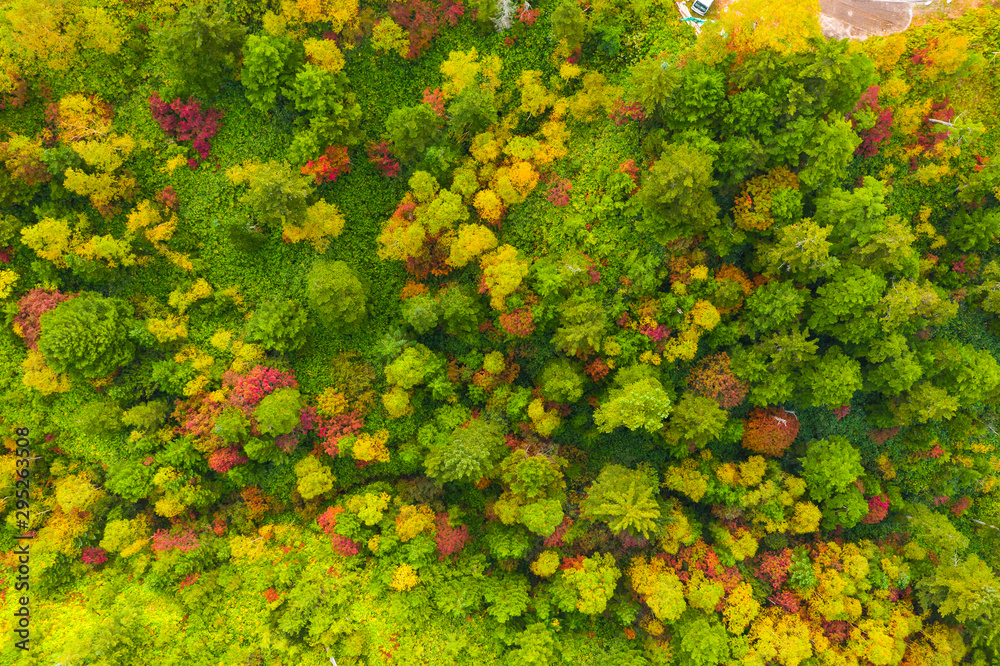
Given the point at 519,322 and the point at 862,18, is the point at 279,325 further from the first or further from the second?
the point at 862,18

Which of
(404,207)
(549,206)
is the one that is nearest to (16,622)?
(404,207)

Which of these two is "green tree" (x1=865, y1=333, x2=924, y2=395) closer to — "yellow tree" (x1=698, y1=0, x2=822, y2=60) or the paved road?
"yellow tree" (x1=698, y1=0, x2=822, y2=60)

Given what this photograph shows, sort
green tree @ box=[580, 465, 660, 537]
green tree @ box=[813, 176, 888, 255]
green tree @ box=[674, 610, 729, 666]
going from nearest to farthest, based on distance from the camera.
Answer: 1. green tree @ box=[813, 176, 888, 255]
2. green tree @ box=[580, 465, 660, 537]
3. green tree @ box=[674, 610, 729, 666]

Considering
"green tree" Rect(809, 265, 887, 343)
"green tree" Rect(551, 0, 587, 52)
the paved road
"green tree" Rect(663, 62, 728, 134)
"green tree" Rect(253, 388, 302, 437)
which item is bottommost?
"green tree" Rect(253, 388, 302, 437)

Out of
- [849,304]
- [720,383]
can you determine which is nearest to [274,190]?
[720,383]

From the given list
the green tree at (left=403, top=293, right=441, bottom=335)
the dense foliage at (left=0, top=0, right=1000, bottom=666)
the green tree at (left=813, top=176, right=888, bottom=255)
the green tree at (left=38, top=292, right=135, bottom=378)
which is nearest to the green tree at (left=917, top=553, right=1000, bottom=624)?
the dense foliage at (left=0, top=0, right=1000, bottom=666)

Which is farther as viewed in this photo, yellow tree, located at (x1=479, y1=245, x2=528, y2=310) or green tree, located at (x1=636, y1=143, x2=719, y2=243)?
yellow tree, located at (x1=479, y1=245, x2=528, y2=310)
